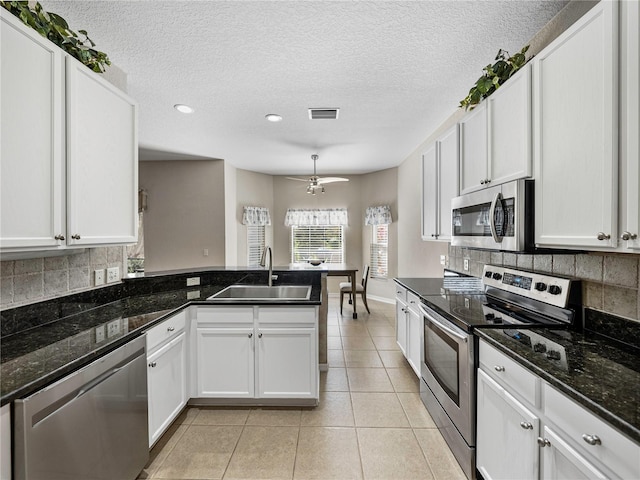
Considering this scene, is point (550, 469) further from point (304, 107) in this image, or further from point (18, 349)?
point (304, 107)

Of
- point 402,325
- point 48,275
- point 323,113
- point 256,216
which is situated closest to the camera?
point 48,275

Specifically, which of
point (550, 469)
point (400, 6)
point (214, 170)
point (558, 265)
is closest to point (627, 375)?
point (550, 469)

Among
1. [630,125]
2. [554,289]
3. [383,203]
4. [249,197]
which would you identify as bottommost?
[554,289]

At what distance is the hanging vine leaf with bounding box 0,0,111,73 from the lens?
1.35 m

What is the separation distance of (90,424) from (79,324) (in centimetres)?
62

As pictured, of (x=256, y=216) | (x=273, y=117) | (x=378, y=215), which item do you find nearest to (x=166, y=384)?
(x=273, y=117)

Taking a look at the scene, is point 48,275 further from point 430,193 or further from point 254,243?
point 254,243

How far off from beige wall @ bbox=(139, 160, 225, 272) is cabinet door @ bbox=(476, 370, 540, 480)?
4.69m

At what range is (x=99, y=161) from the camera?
1.73m

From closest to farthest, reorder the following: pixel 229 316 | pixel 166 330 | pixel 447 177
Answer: pixel 166 330 → pixel 229 316 → pixel 447 177

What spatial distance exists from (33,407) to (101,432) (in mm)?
430

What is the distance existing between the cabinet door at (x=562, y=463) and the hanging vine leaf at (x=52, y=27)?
8.81ft

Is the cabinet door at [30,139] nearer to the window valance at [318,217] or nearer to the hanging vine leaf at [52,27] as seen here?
the hanging vine leaf at [52,27]

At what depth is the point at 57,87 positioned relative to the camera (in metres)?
1.45
